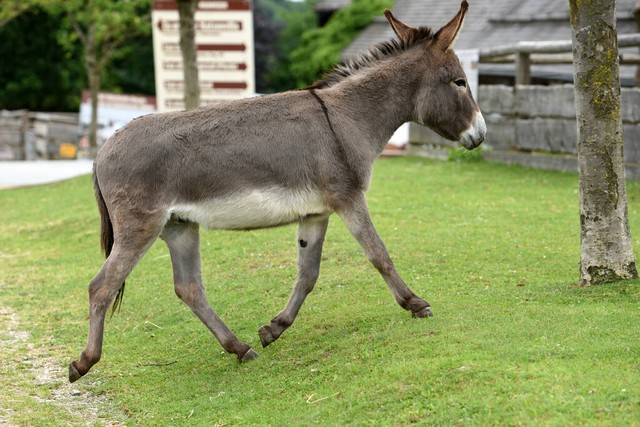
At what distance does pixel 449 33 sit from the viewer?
22.4 ft

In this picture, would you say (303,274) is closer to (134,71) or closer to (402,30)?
(402,30)

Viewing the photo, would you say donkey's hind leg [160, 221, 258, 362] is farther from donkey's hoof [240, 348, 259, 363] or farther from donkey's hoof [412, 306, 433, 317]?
donkey's hoof [412, 306, 433, 317]

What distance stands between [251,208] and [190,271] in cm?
86

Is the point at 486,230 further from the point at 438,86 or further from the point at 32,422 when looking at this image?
the point at 32,422

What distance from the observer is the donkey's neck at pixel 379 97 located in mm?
6809

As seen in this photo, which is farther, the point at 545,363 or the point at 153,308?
the point at 153,308

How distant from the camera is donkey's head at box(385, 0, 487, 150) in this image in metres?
6.85

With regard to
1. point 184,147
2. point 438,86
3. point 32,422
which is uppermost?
point 438,86

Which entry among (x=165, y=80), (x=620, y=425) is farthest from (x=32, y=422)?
(x=165, y=80)

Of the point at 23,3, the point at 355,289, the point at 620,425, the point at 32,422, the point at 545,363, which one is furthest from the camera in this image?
the point at 23,3

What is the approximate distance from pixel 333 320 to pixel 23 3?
2543 cm

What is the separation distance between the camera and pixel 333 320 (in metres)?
7.16

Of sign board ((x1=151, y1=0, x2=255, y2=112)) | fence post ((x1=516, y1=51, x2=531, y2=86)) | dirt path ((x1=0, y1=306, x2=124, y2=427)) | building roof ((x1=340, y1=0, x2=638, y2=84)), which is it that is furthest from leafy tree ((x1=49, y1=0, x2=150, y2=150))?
dirt path ((x1=0, y1=306, x2=124, y2=427))

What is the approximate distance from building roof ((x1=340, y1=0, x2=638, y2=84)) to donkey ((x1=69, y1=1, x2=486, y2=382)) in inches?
644
